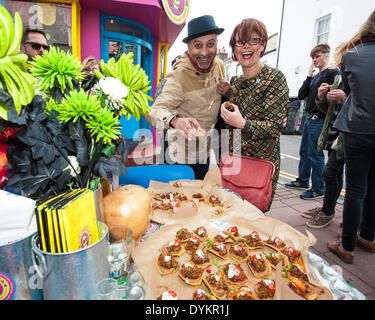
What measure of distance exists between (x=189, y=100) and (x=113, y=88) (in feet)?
3.72

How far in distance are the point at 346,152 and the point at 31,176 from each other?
2.26 metres

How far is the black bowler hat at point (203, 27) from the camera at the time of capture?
5.37 feet

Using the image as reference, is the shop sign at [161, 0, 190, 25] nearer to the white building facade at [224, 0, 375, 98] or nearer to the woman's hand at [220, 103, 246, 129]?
the woman's hand at [220, 103, 246, 129]

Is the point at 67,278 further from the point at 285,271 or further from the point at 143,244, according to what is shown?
the point at 285,271

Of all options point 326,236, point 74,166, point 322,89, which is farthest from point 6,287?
point 322,89

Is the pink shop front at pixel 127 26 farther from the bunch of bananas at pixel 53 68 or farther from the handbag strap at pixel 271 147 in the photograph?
the bunch of bananas at pixel 53 68

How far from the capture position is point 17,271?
1.94 feet

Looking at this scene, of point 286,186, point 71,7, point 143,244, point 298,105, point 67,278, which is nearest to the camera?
point 67,278

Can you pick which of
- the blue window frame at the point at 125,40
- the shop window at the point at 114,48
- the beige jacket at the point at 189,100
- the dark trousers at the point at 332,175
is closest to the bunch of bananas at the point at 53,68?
the beige jacket at the point at 189,100

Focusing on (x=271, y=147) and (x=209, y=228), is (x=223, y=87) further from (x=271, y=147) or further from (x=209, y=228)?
(x=209, y=228)

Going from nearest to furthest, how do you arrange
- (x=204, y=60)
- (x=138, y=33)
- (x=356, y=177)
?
(x=204, y=60) < (x=356, y=177) < (x=138, y=33)

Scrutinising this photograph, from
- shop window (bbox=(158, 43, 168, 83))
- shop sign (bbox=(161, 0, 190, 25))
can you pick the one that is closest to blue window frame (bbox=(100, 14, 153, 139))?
shop window (bbox=(158, 43, 168, 83))
